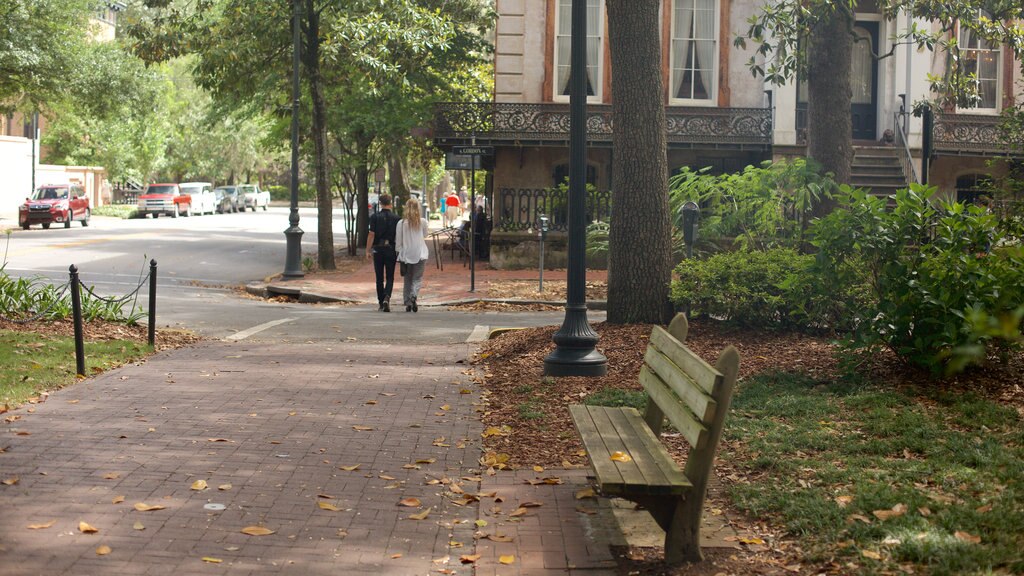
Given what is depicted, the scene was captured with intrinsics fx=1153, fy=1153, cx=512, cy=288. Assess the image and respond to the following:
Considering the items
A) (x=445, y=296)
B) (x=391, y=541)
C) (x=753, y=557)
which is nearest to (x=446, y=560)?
(x=391, y=541)

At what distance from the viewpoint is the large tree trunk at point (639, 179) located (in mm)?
12281

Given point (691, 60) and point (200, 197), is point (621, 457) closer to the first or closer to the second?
point (691, 60)

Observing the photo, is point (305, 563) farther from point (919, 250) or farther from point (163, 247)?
point (163, 247)

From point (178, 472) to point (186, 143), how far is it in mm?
77548

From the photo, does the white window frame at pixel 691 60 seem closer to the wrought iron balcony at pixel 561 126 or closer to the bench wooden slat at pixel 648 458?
the wrought iron balcony at pixel 561 126

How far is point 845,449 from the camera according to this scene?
6.95m

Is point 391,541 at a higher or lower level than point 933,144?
lower

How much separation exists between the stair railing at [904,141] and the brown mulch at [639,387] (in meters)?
16.4

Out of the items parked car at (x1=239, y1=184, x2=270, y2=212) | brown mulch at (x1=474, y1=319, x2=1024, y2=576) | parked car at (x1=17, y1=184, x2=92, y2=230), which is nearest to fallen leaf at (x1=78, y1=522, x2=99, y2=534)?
brown mulch at (x1=474, y1=319, x2=1024, y2=576)

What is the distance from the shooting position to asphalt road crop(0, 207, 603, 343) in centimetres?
1598

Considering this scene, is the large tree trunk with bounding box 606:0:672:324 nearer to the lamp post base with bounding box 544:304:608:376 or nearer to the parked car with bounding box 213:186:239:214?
the lamp post base with bounding box 544:304:608:376

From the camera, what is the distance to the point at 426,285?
2502 centimetres

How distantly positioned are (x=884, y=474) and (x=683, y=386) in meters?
1.59

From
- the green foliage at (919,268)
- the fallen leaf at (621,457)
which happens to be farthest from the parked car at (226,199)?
the fallen leaf at (621,457)
